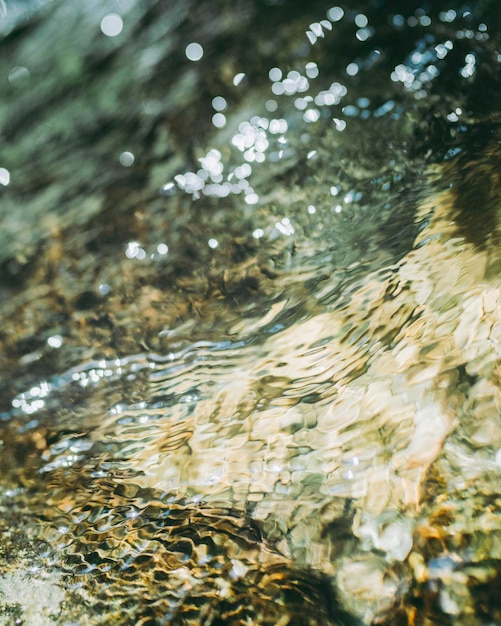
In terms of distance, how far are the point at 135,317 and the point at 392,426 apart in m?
1.10

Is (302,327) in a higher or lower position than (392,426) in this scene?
higher

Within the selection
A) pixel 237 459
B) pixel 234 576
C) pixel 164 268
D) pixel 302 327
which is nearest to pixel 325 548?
pixel 234 576

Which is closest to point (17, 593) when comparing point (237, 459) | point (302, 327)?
point (237, 459)

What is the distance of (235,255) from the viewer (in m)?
2.01

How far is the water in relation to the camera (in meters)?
1.76

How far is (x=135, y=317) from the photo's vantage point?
2.00 m

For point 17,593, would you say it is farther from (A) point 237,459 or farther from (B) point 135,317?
(B) point 135,317

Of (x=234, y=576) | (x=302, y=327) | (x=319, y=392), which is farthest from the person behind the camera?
(x=302, y=327)

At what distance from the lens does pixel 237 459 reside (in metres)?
1.78

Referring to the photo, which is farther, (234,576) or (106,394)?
(106,394)

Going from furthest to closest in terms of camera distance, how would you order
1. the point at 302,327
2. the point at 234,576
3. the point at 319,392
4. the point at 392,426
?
1. the point at 302,327
2. the point at 319,392
3. the point at 392,426
4. the point at 234,576

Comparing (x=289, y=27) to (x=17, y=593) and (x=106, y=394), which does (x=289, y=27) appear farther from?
(x=17, y=593)

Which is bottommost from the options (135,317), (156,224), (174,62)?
(135,317)

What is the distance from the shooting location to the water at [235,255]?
5.76 ft
